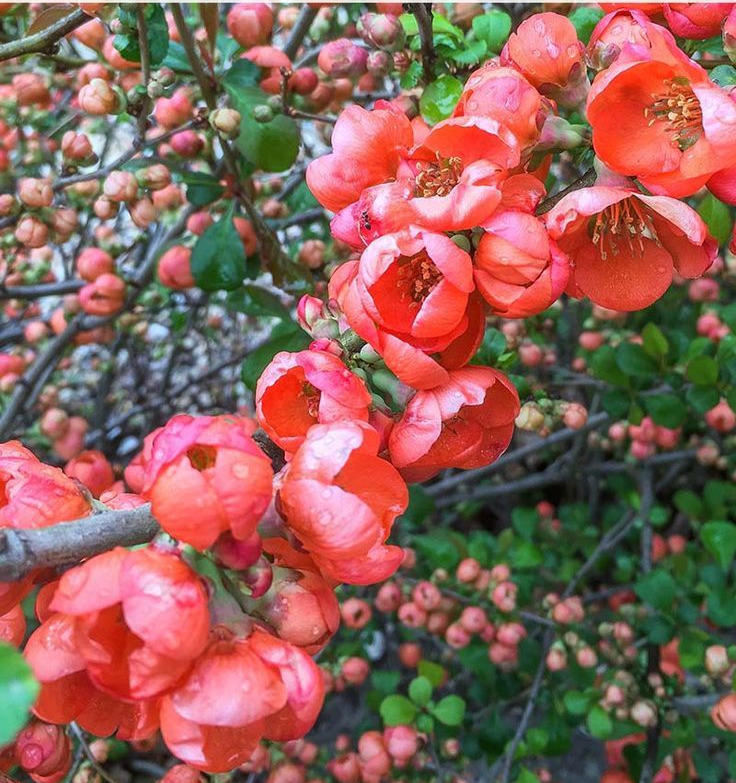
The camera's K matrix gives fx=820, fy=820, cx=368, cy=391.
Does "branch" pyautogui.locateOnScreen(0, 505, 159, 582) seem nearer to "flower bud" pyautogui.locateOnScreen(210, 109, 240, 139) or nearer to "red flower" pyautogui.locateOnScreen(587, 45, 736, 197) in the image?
"red flower" pyautogui.locateOnScreen(587, 45, 736, 197)

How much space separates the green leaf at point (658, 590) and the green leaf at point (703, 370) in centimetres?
40

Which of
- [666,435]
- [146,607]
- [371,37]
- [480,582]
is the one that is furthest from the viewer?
[666,435]

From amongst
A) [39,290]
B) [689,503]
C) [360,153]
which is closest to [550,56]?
[360,153]

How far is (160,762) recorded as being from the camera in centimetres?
189

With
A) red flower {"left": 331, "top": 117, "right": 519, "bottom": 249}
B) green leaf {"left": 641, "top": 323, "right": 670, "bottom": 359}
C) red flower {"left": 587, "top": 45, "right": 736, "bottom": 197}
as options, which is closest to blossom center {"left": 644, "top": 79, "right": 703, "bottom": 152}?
red flower {"left": 587, "top": 45, "right": 736, "bottom": 197}

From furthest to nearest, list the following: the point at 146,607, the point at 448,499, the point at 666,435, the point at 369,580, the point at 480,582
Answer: the point at 448,499
the point at 666,435
the point at 480,582
the point at 369,580
the point at 146,607

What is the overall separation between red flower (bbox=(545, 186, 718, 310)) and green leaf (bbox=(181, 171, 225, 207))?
0.75 metres

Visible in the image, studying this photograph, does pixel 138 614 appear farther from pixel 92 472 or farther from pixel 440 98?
pixel 92 472

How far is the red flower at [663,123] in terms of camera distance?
56cm

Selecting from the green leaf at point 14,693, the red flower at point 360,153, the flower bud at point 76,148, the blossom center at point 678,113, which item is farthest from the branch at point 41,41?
the green leaf at point 14,693

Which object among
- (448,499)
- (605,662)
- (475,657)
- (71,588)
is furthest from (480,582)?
(71,588)

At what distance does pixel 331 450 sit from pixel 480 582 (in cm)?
109

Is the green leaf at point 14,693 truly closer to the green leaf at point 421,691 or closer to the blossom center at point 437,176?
the blossom center at point 437,176

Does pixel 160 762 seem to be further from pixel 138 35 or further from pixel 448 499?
pixel 138 35
